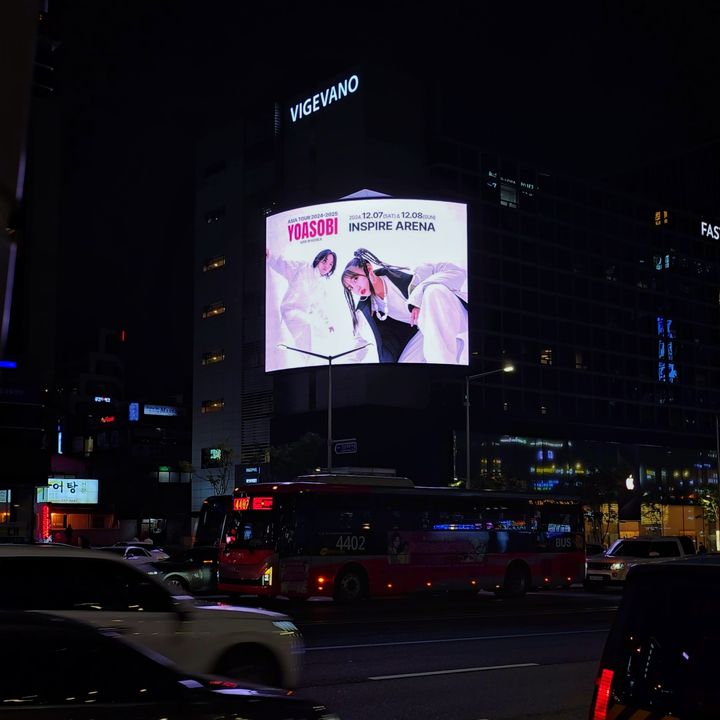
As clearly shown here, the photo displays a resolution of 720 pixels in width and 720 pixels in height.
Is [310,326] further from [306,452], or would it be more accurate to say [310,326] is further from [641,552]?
[641,552]

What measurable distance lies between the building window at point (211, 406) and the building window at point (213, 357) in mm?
3319

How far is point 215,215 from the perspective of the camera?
269ft

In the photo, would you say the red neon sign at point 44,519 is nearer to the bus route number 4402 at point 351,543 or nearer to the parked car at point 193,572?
the parked car at point 193,572

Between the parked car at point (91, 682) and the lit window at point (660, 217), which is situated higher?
the lit window at point (660, 217)

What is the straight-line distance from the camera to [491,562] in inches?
1198

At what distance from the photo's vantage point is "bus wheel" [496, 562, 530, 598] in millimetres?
31031

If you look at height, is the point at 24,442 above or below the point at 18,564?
above

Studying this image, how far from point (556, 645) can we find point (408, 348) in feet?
136

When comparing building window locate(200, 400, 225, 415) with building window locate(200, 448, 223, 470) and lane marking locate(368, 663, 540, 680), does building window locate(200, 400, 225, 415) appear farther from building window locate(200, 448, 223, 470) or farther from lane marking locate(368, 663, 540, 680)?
lane marking locate(368, 663, 540, 680)

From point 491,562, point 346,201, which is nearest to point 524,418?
point 346,201

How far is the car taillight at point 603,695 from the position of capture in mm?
4988

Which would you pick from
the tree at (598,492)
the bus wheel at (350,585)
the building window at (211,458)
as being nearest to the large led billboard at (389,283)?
the building window at (211,458)

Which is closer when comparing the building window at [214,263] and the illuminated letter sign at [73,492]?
the building window at [214,263]

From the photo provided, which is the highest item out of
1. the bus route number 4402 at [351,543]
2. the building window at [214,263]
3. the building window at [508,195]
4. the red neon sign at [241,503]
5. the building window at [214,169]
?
the building window at [214,169]
